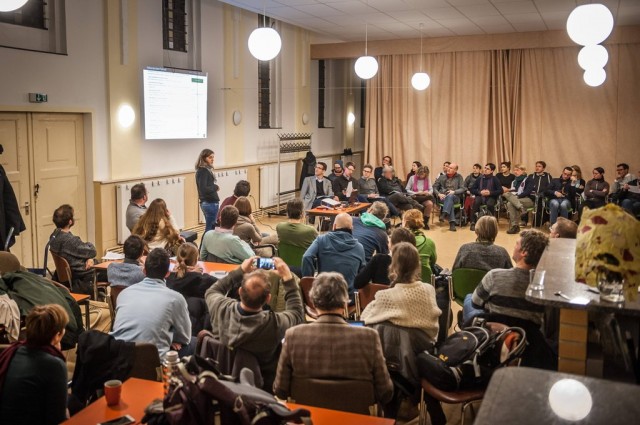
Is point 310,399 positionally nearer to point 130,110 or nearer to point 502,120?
point 130,110

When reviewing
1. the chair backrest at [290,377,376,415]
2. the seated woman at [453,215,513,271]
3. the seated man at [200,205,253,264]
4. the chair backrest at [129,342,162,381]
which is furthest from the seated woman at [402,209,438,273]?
the chair backrest at [129,342,162,381]

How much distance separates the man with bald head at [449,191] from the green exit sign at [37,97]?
669 cm

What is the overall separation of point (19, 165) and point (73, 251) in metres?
2.07

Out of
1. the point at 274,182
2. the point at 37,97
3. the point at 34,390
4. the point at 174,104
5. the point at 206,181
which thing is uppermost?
the point at 174,104

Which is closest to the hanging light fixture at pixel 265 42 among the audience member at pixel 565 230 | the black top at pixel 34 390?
the audience member at pixel 565 230

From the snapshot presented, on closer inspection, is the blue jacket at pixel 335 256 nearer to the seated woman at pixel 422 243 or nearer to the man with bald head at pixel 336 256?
the man with bald head at pixel 336 256

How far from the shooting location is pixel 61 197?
7.75m

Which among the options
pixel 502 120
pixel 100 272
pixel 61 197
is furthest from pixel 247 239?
pixel 502 120

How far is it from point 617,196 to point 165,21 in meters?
7.62

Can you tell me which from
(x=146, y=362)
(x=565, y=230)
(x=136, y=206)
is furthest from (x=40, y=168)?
(x=565, y=230)

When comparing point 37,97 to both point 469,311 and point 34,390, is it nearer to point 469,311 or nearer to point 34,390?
point 34,390

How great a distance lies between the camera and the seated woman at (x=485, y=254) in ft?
16.5

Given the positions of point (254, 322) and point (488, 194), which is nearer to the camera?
point (254, 322)

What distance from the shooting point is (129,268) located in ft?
15.8
